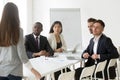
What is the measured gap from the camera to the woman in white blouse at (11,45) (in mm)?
2459

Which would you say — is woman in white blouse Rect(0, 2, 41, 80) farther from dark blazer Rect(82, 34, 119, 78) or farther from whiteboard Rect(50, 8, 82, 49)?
whiteboard Rect(50, 8, 82, 49)

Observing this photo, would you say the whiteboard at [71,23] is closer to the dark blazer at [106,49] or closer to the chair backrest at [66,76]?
Answer: the dark blazer at [106,49]

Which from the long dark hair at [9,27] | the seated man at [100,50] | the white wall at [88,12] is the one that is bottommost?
the seated man at [100,50]

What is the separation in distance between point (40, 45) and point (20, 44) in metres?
2.42

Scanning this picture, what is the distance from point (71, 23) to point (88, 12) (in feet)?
1.81

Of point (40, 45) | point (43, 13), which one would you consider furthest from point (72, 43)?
point (40, 45)

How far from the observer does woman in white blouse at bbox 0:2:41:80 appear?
96.8 inches

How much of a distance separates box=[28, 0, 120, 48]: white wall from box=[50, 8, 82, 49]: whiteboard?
0.11 meters

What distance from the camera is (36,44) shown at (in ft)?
16.0

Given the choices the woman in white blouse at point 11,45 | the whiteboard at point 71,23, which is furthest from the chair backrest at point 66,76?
the whiteboard at point 71,23

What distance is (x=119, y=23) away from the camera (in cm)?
653

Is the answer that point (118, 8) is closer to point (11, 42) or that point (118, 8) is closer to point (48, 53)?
point (48, 53)

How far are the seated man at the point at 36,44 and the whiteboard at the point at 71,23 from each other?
2.11 meters

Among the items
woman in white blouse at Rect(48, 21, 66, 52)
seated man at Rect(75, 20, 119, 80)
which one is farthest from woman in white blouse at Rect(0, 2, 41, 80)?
woman in white blouse at Rect(48, 21, 66, 52)
